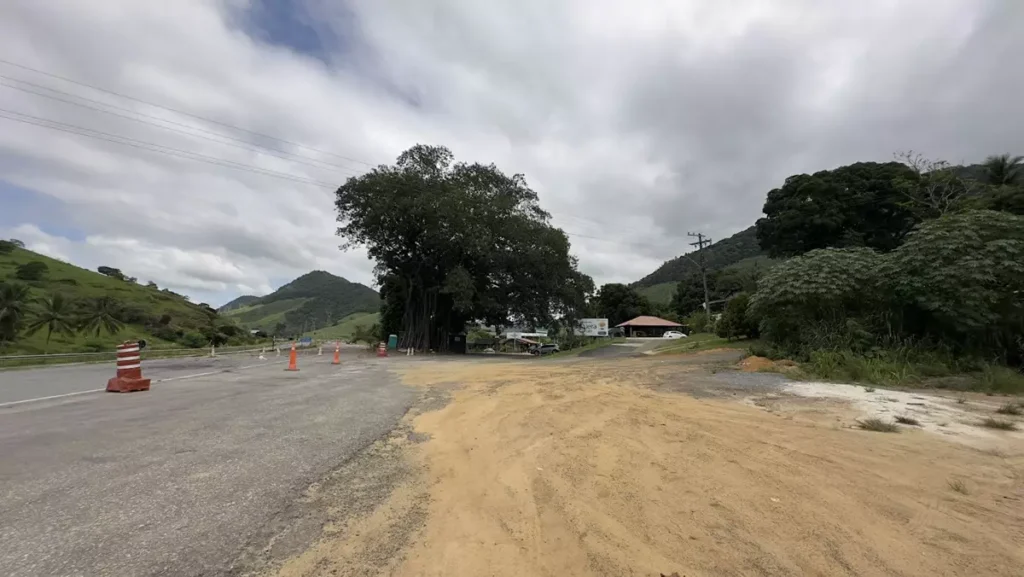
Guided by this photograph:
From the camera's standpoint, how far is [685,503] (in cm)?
368

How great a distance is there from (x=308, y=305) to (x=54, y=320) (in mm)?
121974

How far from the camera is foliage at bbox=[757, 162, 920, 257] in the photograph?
115 ft

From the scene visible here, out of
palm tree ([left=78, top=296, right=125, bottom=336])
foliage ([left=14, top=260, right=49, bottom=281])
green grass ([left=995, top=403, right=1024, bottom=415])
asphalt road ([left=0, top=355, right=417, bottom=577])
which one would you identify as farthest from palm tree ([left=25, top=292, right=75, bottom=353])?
green grass ([left=995, top=403, right=1024, bottom=415])

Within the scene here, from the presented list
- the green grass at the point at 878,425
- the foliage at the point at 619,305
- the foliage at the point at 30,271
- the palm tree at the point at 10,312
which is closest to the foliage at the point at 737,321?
the green grass at the point at 878,425

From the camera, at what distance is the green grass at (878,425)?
20.0 feet

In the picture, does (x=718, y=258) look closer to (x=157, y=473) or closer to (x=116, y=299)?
(x=116, y=299)

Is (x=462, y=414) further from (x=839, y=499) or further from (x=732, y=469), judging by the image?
(x=839, y=499)

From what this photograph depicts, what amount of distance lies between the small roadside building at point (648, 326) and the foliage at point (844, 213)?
32.8 m

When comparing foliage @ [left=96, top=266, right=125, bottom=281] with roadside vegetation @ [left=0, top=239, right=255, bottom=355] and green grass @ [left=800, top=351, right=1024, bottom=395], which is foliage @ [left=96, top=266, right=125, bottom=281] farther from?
A: green grass @ [left=800, top=351, right=1024, bottom=395]

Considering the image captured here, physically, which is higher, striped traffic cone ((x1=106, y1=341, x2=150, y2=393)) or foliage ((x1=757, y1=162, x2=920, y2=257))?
foliage ((x1=757, y1=162, x2=920, y2=257))

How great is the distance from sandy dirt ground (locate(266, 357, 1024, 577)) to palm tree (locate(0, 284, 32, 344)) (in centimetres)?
3090

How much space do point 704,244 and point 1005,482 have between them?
159 ft

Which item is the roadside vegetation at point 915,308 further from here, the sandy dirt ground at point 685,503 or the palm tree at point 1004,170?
the palm tree at point 1004,170

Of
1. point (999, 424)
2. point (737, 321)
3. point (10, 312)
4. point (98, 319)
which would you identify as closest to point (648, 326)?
point (737, 321)
